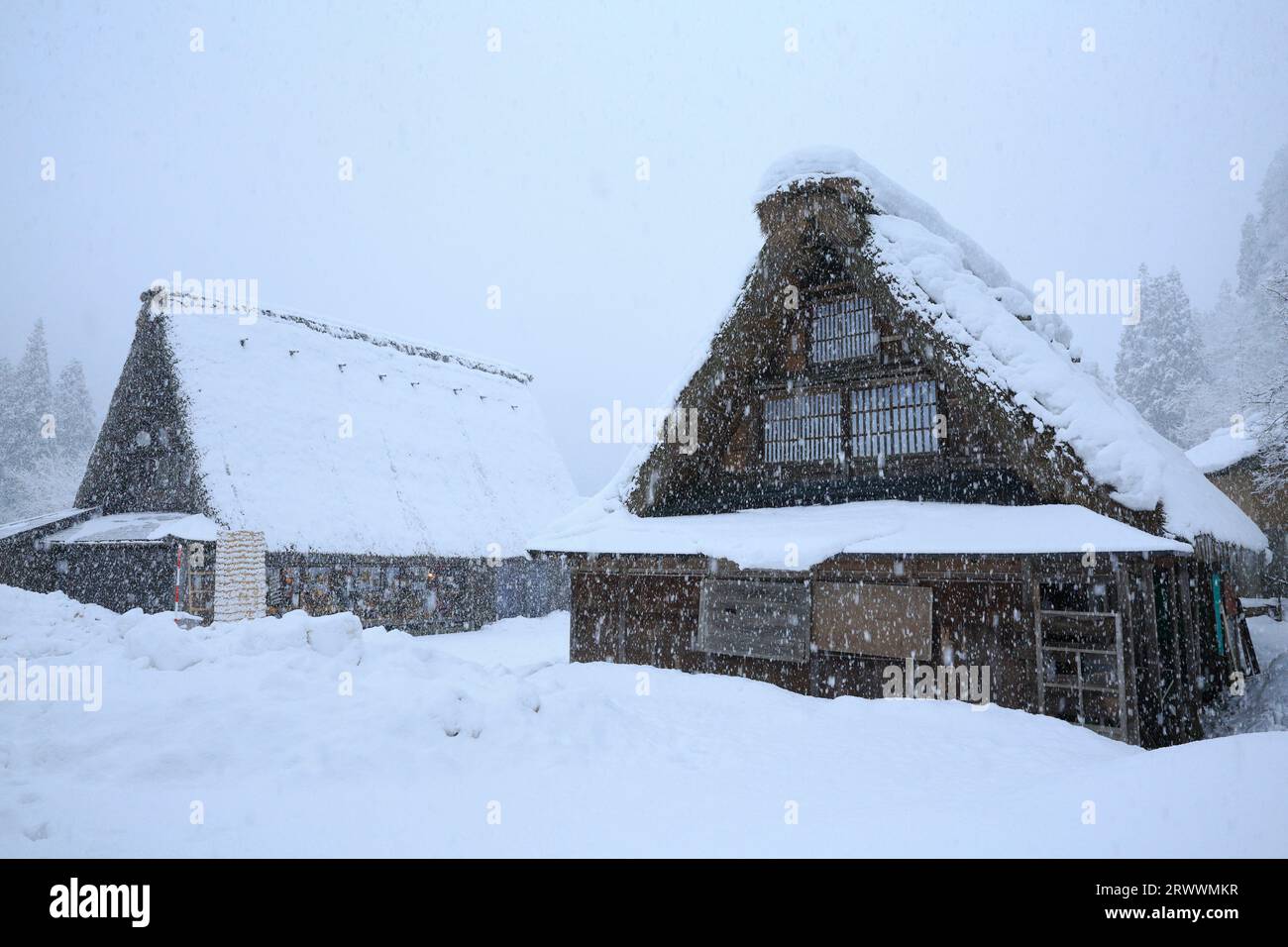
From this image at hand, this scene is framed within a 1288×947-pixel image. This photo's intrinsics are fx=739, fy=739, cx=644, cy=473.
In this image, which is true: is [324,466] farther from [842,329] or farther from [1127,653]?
[1127,653]

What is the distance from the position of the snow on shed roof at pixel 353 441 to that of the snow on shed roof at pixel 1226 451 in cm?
1938

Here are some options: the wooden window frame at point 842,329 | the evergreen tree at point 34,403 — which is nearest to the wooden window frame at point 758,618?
the wooden window frame at point 842,329

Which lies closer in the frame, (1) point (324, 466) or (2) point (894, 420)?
(2) point (894, 420)

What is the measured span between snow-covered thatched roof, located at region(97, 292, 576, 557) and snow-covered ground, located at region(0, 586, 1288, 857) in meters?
10.6

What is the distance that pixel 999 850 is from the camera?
3.38 metres

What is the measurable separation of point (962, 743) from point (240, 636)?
6439 mm

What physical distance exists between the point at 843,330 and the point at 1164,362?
39.5 m

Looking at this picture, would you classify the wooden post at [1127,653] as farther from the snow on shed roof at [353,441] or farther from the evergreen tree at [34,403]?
the evergreen tree at [34,403]

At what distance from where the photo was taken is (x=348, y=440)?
20328 millimetres
